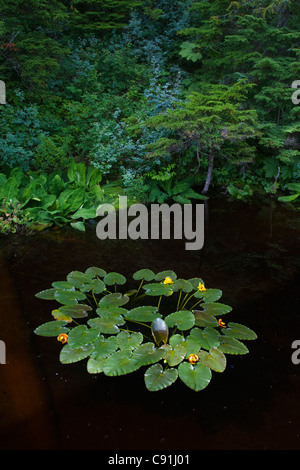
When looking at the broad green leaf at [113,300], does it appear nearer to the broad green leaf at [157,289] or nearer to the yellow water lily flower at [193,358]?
the broad green leaf at [157,289]

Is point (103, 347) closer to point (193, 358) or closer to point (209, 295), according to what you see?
point (193, 358)

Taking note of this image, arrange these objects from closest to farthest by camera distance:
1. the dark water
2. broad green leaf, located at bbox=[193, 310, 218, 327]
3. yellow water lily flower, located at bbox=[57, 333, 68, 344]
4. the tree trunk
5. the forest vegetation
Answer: the dark water
yellow water lily flower, located at bbox=[57, 333, 68, 344]
broad green leaf, located at bbox=[193, 310, 218, 327]
the forest vegetation
the tree trunk

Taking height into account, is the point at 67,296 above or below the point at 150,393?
above

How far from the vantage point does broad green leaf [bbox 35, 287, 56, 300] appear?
323 cm

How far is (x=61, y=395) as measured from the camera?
2379 millimetres

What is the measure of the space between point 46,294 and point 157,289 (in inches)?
43.6

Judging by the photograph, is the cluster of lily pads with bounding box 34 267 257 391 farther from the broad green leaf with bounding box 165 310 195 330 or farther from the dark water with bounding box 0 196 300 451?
the dark water with bounding box 0 196 300 451

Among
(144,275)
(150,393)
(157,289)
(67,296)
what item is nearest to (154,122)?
(144,275)

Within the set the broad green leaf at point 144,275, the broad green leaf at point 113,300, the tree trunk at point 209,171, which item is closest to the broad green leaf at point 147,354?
the broad green leaf at point 113,300

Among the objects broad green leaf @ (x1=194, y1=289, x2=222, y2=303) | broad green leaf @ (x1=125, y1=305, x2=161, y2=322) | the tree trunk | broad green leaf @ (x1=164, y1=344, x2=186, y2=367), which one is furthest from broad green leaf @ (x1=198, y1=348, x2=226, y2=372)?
the tree trunk

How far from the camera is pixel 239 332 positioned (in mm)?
2863

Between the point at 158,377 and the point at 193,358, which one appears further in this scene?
the point at 193,358
